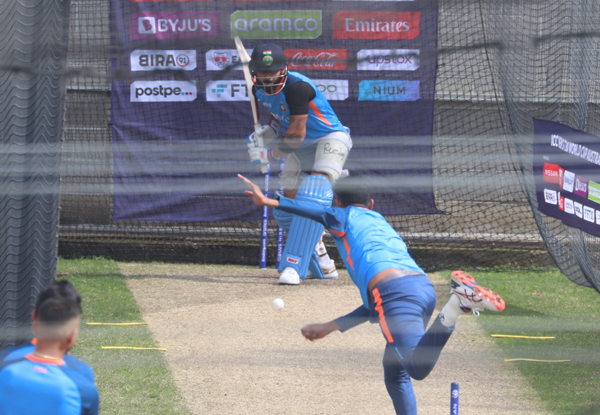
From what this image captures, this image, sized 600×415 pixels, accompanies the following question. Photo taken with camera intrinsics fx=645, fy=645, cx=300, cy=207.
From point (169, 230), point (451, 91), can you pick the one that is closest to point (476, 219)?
point (451, 91)

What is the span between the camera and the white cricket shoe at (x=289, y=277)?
18.2 feet

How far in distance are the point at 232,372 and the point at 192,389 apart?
1.10 feet

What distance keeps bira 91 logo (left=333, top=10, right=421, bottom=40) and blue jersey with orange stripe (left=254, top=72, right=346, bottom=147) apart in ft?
5.60

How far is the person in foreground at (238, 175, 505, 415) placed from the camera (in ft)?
8.79

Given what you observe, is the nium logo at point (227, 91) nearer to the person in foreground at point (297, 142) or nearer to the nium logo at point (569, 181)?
the person in foreground at point (297, 142)

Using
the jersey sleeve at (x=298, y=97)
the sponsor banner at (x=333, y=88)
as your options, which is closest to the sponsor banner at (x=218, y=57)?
the sponsor banner at (x=333, y=88)

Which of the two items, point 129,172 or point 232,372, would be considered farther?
point 129,172

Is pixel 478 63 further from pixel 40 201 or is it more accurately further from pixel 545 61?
pixel 40 201

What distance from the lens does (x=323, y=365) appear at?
403 cm

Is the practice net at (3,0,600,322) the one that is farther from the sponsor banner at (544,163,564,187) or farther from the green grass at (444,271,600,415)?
the sponsor banner at (544,163,564,187)

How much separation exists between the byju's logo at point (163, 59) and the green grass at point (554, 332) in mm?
3325

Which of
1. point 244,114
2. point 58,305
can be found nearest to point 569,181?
point 244,114

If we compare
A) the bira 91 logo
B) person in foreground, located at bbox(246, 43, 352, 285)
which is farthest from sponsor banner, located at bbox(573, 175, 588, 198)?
the bira 91 logo

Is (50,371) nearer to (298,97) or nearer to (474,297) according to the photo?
(474,297)
